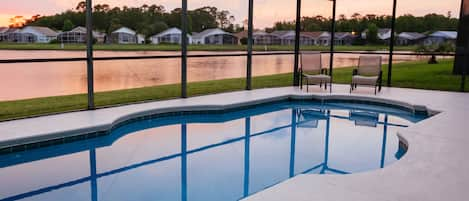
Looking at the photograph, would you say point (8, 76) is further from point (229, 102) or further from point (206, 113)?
point (229, 102)

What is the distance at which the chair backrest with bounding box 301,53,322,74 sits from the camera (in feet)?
30.3

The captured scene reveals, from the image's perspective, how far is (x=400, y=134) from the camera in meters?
4.98

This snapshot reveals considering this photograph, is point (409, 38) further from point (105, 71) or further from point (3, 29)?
point (3, 29)

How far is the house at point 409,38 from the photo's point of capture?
10305mm

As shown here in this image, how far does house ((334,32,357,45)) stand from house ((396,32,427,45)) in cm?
147

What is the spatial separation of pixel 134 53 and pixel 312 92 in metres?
3.94

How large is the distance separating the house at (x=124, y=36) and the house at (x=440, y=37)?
846cm

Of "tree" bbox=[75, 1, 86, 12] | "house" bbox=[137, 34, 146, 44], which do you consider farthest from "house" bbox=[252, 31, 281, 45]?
"tree" bbox=[75, 1, 86, 12]

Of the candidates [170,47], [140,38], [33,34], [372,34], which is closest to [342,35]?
[372,34]

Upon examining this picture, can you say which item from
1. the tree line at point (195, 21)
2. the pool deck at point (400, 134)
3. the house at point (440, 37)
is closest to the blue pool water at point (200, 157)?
the pool deck at point (400, 134)

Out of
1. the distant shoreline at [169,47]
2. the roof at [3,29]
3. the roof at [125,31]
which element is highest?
the roof at [125,31]

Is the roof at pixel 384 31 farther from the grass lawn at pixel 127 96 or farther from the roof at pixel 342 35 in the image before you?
the grass lawn at pixel 127 96

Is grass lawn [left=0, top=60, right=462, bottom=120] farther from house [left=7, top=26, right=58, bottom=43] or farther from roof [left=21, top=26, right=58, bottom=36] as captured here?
roof [left=21, top=26, right=58, bottom=36]

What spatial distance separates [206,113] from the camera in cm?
691
